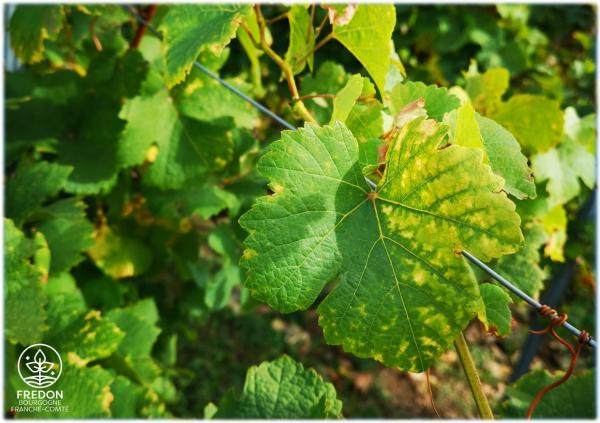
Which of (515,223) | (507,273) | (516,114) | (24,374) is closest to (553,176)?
(516,114)

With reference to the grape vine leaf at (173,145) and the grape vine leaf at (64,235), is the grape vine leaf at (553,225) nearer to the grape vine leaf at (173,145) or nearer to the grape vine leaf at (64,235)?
the grape vine leaf at (173,145)

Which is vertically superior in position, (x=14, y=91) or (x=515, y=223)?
(x=14, y=91)

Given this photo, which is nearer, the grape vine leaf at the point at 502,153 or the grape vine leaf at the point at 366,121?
the grape vine leaf at the point at 502,153

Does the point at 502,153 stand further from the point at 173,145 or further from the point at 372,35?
the point at 173,145

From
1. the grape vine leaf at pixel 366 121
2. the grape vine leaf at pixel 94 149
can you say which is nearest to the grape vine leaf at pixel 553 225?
the grape vine leaf at pixel 366 121

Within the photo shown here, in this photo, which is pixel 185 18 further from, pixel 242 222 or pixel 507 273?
pixel 507 273

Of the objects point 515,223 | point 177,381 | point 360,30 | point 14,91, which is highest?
point 14,91
